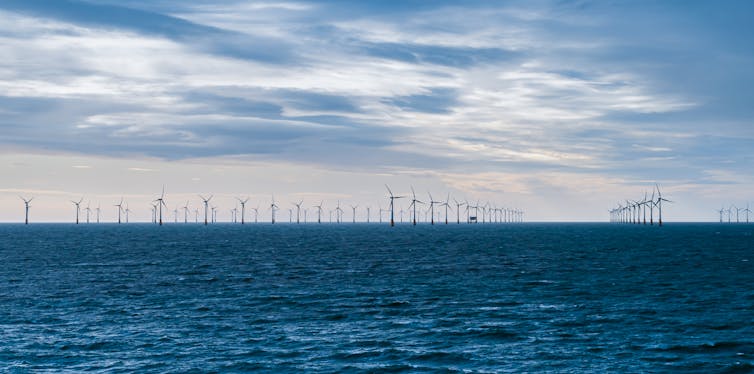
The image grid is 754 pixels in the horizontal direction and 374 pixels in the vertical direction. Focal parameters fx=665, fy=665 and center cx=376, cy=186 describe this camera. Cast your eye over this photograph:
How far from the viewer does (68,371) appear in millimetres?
42406

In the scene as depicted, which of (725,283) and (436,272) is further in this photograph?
(436,272)

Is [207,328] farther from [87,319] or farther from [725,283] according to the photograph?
[725,283]

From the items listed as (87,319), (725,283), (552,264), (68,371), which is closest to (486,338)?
(68,371)

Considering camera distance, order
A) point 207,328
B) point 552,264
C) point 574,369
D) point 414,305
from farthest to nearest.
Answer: point 552,264, point 414,305, point 207,328, point 574,369

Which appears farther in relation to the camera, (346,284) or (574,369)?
(346,284)

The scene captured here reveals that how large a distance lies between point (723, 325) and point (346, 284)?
45601 mm

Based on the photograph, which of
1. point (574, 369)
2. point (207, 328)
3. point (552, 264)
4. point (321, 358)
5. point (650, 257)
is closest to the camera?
point (574, 369)

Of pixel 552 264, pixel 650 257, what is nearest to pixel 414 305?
pixel 552 264

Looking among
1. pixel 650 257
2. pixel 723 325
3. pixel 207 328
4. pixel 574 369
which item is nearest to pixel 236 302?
pixel 207 328

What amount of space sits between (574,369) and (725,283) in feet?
183

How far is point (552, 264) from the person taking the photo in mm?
121500

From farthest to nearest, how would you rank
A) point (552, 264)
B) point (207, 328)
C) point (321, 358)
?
point (552, 264)
point (207, 328)
point (321, 358)

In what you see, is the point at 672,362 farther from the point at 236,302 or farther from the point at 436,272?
the point at 436,272

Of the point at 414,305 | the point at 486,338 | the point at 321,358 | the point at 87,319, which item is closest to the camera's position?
the point at 321,358
